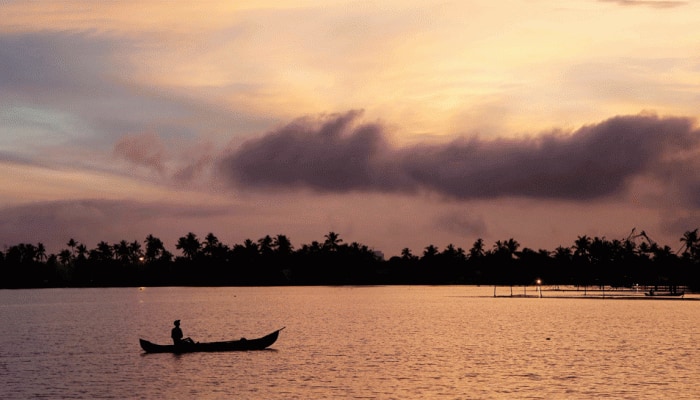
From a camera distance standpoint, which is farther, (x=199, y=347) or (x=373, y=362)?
(x=199, y=347)

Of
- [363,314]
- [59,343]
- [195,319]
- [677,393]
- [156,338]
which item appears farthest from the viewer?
[363,314]

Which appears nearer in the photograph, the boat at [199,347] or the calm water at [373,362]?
the calm water at [373,362]

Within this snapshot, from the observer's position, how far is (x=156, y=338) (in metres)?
106

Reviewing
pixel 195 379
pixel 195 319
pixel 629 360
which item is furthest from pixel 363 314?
pixel 195 379

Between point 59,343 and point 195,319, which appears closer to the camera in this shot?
point 59,343

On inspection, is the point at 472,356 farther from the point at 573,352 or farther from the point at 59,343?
the point at 59,343

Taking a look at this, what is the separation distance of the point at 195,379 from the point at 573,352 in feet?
127

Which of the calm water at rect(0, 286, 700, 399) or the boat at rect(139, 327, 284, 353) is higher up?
the boat at rect(139, 327, 284, 353)

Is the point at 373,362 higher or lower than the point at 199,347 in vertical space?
lower

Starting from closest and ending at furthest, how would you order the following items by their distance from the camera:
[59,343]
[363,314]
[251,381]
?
1. [251,381]
2. [59,343]
3. [363,314]

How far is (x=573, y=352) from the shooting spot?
266 feet

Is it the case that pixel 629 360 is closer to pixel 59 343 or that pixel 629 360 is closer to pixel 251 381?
pixel 251 381

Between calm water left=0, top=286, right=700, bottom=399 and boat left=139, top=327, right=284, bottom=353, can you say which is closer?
calm water left=0, top=286, right=700, bottom=399

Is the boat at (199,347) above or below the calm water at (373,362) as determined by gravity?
above
